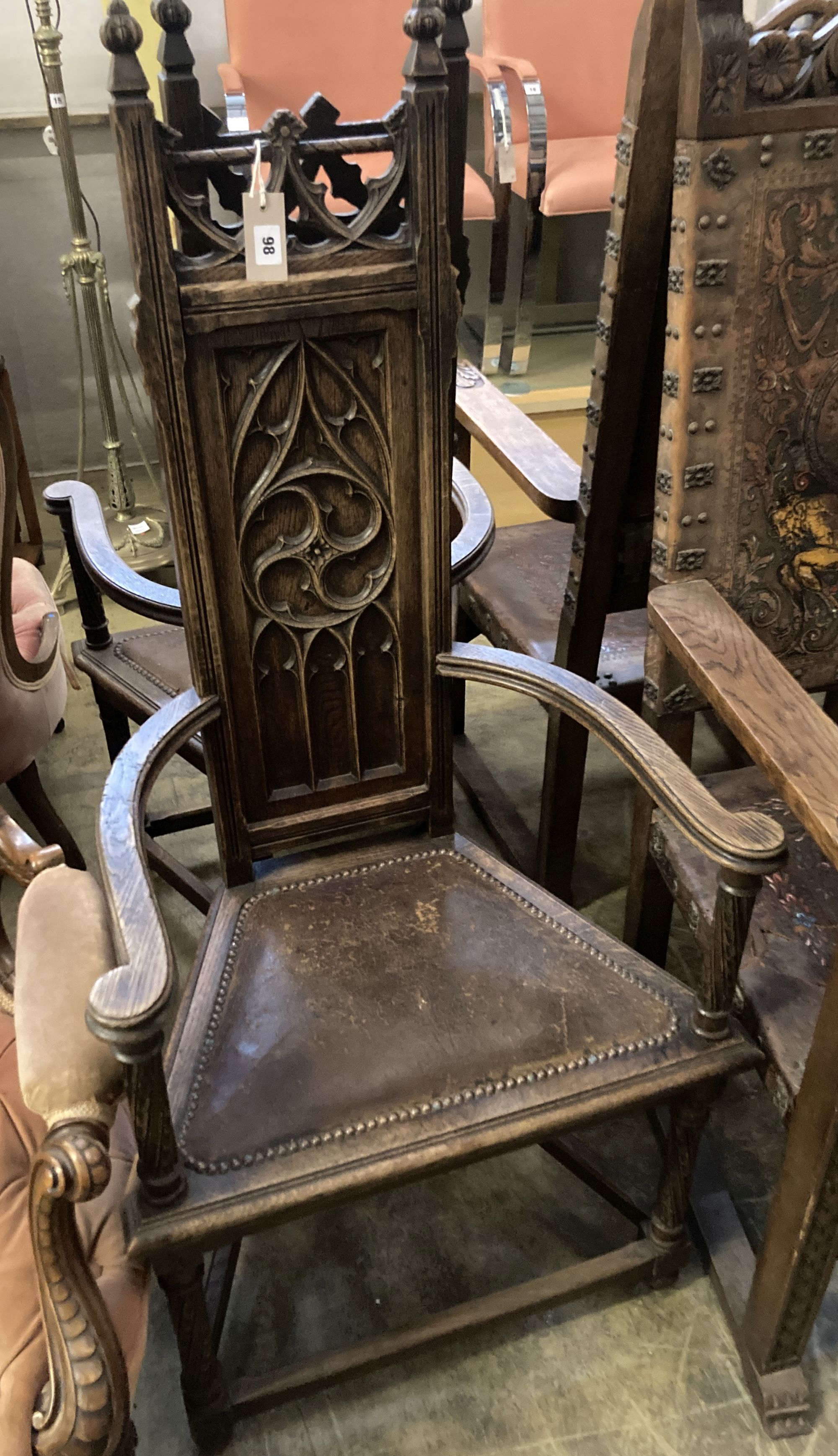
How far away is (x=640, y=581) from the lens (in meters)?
1.53

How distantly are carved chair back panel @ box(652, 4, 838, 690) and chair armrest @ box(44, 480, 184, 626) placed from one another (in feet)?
2.16

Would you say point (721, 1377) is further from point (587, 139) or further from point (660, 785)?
point (587, 139)

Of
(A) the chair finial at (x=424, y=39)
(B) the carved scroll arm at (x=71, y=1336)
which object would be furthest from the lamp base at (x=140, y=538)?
(B) the carved scroll arm at (x=71, y=1336)

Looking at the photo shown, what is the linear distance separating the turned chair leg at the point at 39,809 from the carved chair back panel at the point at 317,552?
613 millimetres

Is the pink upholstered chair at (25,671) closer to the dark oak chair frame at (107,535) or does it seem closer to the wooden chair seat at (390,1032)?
the dark oak chair frame at (107,535)

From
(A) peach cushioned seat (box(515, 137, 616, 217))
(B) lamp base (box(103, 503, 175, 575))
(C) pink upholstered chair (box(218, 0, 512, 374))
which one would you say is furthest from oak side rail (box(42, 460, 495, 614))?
(A) peach cushioned seat (box(515, 137, 616, 217))

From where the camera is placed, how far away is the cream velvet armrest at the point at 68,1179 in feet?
2.53

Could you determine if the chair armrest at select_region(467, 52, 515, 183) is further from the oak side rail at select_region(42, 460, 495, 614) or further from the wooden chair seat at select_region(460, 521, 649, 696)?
the oak side rail at select_region(42, 460, 495, 614)

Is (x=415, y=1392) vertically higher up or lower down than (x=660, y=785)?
lower down

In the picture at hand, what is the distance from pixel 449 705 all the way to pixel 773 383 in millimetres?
512

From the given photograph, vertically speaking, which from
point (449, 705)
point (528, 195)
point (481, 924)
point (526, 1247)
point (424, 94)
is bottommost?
point (526, 1247)

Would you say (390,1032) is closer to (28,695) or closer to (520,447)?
(28,695)

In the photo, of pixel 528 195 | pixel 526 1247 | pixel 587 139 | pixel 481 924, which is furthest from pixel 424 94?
pixel 587 139

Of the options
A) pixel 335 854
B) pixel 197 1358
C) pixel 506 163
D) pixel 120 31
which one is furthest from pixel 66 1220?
pixel 506 163
